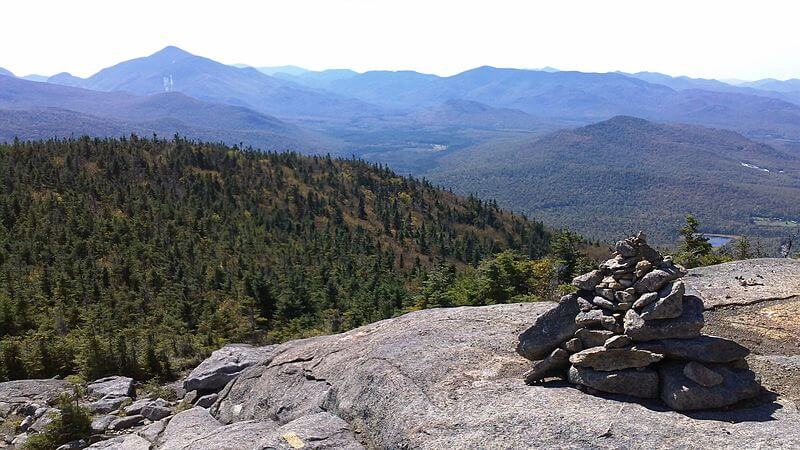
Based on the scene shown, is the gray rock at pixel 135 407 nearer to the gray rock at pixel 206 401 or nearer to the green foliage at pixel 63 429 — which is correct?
the green foliage at pixel 63 429

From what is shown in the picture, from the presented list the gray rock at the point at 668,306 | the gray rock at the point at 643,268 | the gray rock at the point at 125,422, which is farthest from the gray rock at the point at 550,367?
the gray rock at the point at 125,422

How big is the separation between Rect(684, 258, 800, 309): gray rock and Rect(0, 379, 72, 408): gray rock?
95.0 ft

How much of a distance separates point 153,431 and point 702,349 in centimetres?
1842

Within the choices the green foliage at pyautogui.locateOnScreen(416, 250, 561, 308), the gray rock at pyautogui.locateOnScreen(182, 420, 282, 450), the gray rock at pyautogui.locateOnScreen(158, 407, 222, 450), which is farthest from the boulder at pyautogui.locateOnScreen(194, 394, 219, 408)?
the green foliage at pyautogui.locateOnScreen(416, 250, 561, 308)

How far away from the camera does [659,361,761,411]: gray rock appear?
12.8 m

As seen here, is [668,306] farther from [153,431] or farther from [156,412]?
[156,412]

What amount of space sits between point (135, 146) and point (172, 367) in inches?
4830

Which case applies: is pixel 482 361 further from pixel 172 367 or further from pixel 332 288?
pixel 332 288

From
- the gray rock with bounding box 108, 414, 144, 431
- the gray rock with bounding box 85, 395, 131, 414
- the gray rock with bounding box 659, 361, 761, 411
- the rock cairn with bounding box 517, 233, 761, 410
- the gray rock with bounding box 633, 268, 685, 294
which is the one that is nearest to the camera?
the gray rock with bounding box 659, 361, 761, 411

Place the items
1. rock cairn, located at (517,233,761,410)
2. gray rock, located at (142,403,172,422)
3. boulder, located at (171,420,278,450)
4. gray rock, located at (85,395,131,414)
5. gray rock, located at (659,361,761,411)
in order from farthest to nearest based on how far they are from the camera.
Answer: gray rock, located at (85,395,131,414) < gray rock, located at (142,403,172,422) < boulder, located at (171,420,278,450) < rock cairn, located at (517,233,761,410) < gray rock, located at (659,361,761,411)

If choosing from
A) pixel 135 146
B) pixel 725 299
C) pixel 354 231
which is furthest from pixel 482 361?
pixel 135 146

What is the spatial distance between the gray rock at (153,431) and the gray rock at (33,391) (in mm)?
7323

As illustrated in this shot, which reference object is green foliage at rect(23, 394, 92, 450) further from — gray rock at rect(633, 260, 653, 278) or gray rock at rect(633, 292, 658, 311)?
gray rock at rect(633, 260, 653, 278)

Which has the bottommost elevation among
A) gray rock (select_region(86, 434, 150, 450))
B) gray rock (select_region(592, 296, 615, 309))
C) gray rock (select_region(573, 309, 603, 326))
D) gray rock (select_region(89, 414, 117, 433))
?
gray rock (select_region(89, 414, 117, 433))
